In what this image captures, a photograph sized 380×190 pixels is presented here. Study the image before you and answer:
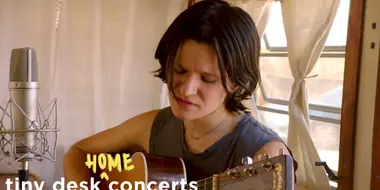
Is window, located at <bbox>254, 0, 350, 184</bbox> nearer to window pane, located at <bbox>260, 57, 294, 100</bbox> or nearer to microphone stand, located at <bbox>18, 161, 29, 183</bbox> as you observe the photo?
window pane, located at <bbox>260, 57, 294, 100</bbox>

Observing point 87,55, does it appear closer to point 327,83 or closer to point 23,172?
point 327,83

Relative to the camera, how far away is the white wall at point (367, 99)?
1.32 meters

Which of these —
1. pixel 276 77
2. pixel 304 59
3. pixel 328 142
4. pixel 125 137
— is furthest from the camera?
pixel 276 77

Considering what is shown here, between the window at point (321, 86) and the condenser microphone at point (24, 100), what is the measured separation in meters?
1.04

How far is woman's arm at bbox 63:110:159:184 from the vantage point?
1.26 metres

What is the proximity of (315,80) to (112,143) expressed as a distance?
32.9 inches

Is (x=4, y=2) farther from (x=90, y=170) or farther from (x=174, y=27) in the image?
(x=174, y=27)

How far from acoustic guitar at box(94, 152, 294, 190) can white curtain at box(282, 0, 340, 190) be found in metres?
0.67

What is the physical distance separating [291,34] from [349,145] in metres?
0.45

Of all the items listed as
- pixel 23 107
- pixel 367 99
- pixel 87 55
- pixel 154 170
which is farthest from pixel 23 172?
pixel 87 55

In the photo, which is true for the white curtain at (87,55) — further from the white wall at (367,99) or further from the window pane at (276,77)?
the white wall at (367,99)

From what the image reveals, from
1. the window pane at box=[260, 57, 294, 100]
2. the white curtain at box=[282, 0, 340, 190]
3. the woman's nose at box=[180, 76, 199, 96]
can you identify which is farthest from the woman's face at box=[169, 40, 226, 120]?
the window pane at box=[260, 57, 294, 100]

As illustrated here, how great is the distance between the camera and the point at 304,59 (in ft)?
5.22

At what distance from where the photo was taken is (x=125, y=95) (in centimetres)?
235
